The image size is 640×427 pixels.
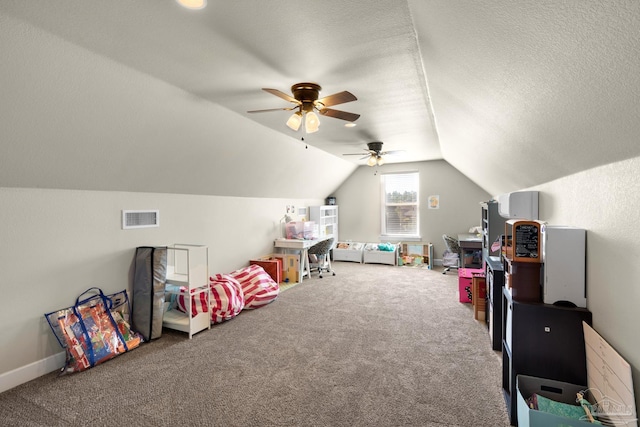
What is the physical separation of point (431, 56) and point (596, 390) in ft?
6.89

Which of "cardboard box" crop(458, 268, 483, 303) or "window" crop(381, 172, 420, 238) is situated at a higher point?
"window" crop(381, 172, 420, 238)

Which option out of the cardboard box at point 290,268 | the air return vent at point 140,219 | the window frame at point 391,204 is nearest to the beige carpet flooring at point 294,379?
the air return vent at point 140,219

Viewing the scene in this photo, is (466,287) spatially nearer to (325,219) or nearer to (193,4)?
(325,219)

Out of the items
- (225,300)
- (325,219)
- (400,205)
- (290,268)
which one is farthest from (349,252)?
(225,300)

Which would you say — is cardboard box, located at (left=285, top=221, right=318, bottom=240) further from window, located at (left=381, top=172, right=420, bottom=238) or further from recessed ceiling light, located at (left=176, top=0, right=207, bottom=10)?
recessed ceiling light, located at (left=176, top=0, right=207, bottom=10)

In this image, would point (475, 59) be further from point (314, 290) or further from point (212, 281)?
point (314, 290)

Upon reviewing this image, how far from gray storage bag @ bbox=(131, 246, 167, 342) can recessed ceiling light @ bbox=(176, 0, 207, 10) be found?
2.54 meters

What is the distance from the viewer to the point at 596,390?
1583 mm

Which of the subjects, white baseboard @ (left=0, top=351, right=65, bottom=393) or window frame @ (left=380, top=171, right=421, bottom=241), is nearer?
white baseboard @ (left=0, top=351, right=65, bottom=393)

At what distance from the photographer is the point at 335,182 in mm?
7566

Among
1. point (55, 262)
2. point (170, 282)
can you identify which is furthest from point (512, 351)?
point (55, 262)

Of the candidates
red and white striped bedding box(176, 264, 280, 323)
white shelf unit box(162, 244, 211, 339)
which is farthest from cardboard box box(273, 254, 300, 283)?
white shelf unit box(162, 244, 211, 339)

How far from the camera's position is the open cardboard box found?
1314 millimetres

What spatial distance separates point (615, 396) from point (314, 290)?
401 cm
